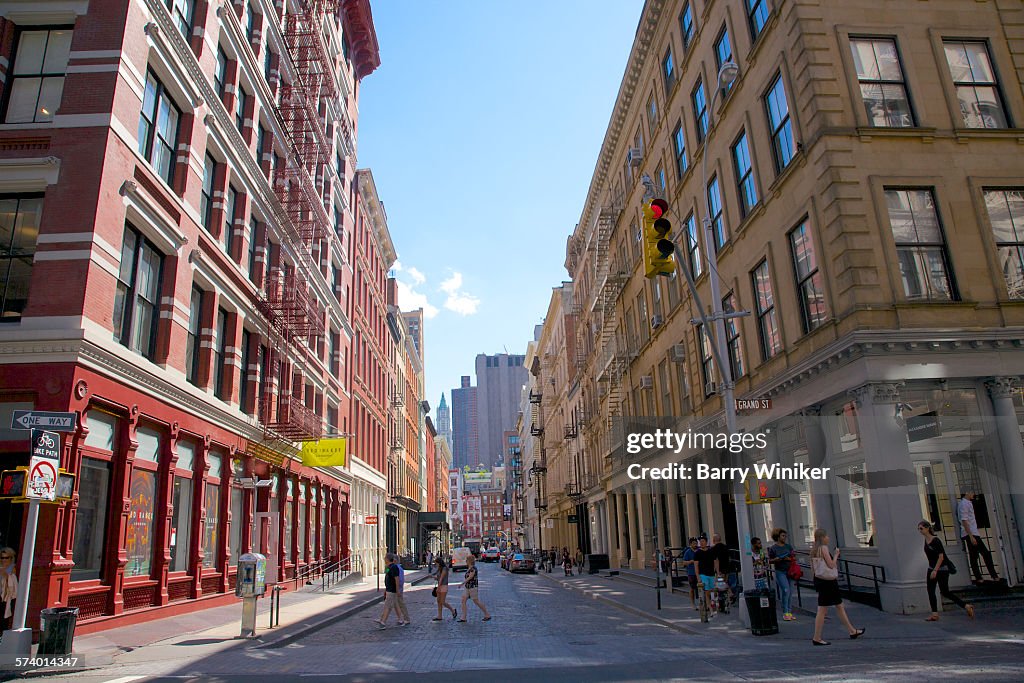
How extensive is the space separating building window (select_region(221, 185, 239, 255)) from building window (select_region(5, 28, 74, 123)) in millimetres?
6865

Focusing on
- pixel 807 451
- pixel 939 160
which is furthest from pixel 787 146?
pixel 807 451

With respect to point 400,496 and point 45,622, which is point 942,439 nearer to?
point 45,622

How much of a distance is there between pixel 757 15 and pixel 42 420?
2051 cm

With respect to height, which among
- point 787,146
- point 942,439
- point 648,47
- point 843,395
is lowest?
point 942,439

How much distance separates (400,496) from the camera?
6406 centimetres

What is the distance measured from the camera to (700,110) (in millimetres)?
25578

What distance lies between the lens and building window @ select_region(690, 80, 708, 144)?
82.4 ft

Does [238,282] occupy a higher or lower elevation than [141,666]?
higher

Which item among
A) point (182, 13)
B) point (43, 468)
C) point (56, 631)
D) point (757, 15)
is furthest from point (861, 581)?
point (182, 13)

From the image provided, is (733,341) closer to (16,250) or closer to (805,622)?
(805,622)

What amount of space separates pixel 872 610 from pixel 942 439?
4032mm

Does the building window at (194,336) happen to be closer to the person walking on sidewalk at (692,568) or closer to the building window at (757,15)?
the person walking on sidewalk at (692,568)

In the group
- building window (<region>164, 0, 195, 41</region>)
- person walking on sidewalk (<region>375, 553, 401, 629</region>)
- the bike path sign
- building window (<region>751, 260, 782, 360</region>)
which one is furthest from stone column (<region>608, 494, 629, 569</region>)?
the bike path sign

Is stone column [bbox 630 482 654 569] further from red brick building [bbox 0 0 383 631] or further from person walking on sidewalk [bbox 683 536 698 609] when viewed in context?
red brick building [bbox 0 0 383 631]
